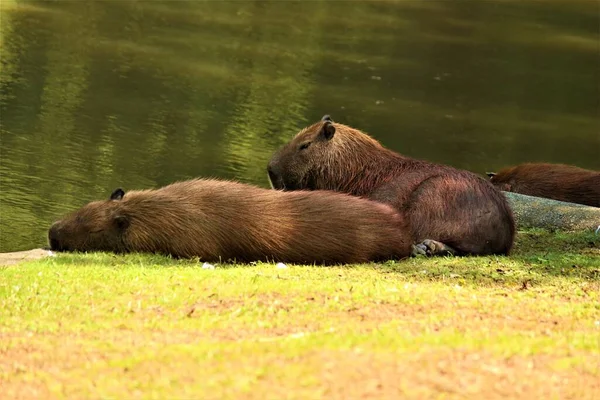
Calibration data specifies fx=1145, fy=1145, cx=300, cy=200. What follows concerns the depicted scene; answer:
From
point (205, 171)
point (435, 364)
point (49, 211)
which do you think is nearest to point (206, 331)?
point (435, 364)

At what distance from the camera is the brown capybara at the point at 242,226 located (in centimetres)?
913

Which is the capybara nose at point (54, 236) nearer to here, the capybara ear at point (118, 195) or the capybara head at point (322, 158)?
the capybara ear at point (118, 195)

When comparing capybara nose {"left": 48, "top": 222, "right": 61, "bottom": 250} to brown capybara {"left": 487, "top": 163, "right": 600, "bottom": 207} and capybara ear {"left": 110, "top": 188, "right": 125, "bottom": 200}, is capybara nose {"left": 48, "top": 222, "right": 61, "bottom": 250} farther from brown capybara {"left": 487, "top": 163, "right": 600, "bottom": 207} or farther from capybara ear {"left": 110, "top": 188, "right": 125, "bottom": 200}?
brown capybara {"left": 487, "top": 163, "right": 600, "bottom": 207}

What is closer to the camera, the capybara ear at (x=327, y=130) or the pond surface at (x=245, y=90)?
the capybara ear at (x=327, y=130)

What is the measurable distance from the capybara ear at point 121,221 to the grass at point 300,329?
308mm

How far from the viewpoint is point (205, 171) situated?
626 inches

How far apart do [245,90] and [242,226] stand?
1261 cm

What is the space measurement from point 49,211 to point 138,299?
19.7 feet

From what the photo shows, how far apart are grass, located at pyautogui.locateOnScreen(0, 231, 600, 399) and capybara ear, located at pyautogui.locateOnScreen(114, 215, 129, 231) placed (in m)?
0.31

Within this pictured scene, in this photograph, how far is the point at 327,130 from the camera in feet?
35.3

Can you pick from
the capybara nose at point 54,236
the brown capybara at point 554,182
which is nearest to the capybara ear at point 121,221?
the capybara nose at point 54,236

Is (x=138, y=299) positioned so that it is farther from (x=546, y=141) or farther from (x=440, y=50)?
(x=440, y=50)

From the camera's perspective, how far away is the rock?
1181 centimetres

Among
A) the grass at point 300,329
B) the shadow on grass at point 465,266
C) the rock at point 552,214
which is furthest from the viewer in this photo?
the rock at point 552,214
